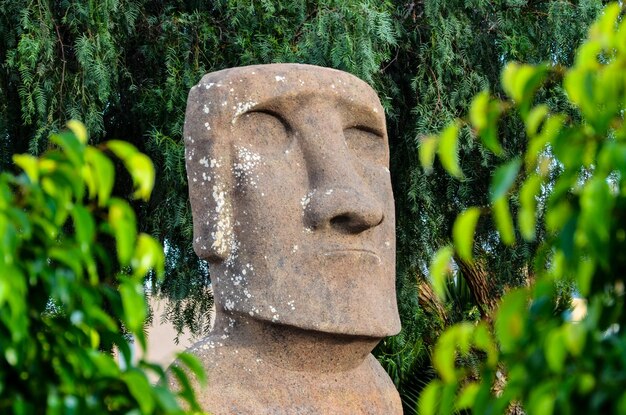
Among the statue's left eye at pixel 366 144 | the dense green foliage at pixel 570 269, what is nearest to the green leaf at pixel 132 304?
the dense green foliage at pixel 570 269

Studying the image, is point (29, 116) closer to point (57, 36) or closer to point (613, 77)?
point (57, 36)

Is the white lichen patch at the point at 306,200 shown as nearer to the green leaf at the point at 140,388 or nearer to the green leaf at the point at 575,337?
the green leaf at the point at 140,388

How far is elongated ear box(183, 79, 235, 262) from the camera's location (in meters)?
5.25

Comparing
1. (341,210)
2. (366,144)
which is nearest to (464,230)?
(341,210)

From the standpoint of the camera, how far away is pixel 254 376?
5.20 metres

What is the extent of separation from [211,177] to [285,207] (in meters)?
0.30

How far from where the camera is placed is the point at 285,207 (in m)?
5.23

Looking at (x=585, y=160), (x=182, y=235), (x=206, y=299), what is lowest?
(x=206, y=299)

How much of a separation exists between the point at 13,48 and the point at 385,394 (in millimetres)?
3523

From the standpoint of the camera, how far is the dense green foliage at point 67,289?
2320 mm

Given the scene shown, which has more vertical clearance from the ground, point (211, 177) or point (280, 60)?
point (211, 177)

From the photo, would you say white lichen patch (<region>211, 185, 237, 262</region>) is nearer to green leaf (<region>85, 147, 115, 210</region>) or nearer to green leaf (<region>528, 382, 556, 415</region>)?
green leaf (<region>85, 147, 115, 210</region>)

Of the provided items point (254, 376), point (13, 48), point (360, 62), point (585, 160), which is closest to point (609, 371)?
point (585, 160)

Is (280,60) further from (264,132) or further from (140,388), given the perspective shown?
(140,388)
